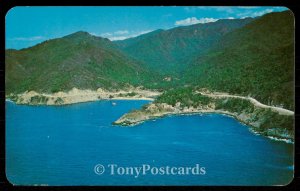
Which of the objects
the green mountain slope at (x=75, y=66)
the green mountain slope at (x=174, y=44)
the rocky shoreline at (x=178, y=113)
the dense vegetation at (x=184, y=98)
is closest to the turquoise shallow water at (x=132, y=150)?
the rocky shoreline at (x=178, y=113)

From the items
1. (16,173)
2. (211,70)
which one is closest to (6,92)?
(16,173)

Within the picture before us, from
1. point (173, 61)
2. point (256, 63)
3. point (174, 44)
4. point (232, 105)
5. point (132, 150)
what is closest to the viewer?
point (132, 150)

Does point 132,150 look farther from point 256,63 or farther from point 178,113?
point 256,63

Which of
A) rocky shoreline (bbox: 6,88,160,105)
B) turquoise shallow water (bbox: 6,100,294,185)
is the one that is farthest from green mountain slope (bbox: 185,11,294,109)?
rocky shoreline (bbox: 6,88,160,105)

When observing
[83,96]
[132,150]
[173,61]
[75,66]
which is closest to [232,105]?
[173,61]

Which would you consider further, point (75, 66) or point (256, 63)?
point (75, 66)

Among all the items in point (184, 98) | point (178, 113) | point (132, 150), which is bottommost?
point (132, 150)
